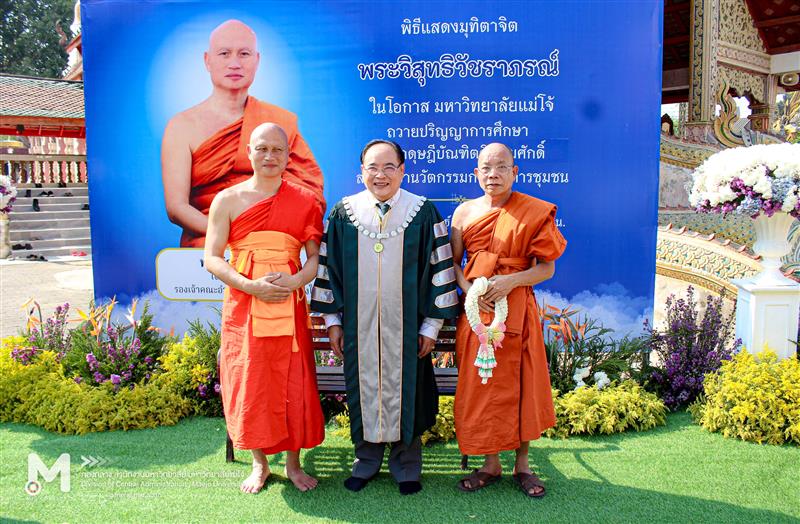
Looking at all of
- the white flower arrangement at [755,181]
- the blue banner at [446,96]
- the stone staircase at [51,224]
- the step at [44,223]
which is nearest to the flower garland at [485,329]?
the blue banner at [446,96]

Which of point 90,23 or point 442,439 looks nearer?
point 442,439

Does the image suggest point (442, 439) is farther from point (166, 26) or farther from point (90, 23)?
point (90, 23)

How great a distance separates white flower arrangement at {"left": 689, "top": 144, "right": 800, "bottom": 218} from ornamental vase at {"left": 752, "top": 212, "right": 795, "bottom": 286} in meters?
0.17

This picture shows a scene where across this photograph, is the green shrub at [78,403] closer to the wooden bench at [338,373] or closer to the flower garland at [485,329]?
the wooden bench at [338,373]

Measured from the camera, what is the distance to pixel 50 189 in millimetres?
18469

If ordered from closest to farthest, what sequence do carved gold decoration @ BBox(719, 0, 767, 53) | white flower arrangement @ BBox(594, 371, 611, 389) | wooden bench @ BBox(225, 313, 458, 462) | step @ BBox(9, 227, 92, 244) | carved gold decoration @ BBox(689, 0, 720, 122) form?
wooden bench @ BBox(225, 313, 458, 462)
white flower arrangement @ BBox(594, 371, 611, 389)
carved gold decoration @ BBox(689, 0, 720, 122)
carved gold decoration @ BBox(719, 0, 767, 53)
step @ BBox(9, 227, 92, 244)

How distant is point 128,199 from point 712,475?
182 inches

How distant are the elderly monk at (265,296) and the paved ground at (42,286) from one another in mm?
5007

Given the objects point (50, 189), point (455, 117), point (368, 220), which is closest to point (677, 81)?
point (455, 117)

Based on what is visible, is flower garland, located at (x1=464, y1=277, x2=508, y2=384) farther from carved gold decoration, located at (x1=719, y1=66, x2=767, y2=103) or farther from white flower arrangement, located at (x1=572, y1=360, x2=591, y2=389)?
carved gold decoration, located at (x1=719, y1=66, x2=767, y2=103)

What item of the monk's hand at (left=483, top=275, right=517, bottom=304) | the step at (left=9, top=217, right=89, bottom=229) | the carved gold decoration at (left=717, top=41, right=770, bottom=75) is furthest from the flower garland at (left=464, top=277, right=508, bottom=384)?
the step at (left=9, top=217, right=89, bottom=229)

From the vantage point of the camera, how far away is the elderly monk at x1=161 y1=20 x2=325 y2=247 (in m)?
4.89

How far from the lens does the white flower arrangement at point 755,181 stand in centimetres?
398

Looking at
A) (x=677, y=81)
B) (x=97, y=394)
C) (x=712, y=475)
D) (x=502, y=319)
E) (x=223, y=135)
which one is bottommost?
(x=712, y=475)
